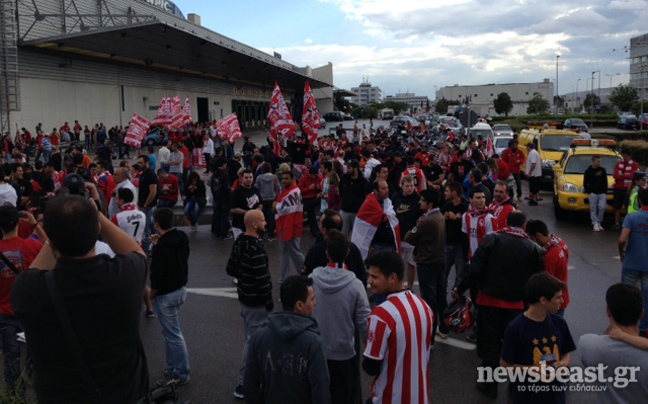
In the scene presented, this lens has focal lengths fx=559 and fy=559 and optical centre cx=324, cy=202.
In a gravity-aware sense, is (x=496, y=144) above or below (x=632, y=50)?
below

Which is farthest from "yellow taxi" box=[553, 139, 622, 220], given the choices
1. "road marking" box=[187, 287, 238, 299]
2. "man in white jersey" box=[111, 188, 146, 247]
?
"man in white jersey" box=[111, 188, 146, 247]

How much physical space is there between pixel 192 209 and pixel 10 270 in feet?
27.0

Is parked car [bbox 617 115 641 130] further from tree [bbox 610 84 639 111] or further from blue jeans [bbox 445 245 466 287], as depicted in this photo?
blue jeans [bbox 445 245 466 287]

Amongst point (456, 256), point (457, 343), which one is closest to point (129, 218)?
point (456, 256)

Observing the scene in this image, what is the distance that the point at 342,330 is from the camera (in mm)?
4293

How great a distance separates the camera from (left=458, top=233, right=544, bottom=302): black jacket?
212 inches

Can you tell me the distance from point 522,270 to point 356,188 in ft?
14.8

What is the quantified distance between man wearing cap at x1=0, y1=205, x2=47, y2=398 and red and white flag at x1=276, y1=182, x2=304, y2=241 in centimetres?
400

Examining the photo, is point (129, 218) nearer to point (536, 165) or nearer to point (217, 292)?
point (217, 292)

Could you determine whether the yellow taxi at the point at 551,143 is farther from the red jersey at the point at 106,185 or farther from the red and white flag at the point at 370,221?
the red jersey at the point at 106,185

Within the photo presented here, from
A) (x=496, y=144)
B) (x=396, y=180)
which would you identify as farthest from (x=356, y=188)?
(x=496, y=144)

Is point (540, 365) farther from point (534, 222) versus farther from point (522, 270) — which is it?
point (534, 222)

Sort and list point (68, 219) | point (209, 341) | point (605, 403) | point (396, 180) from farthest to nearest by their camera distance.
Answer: point (396, 180)
point (209, 341)
point (605, 403)
point (68, 219)

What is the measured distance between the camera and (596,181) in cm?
1305
